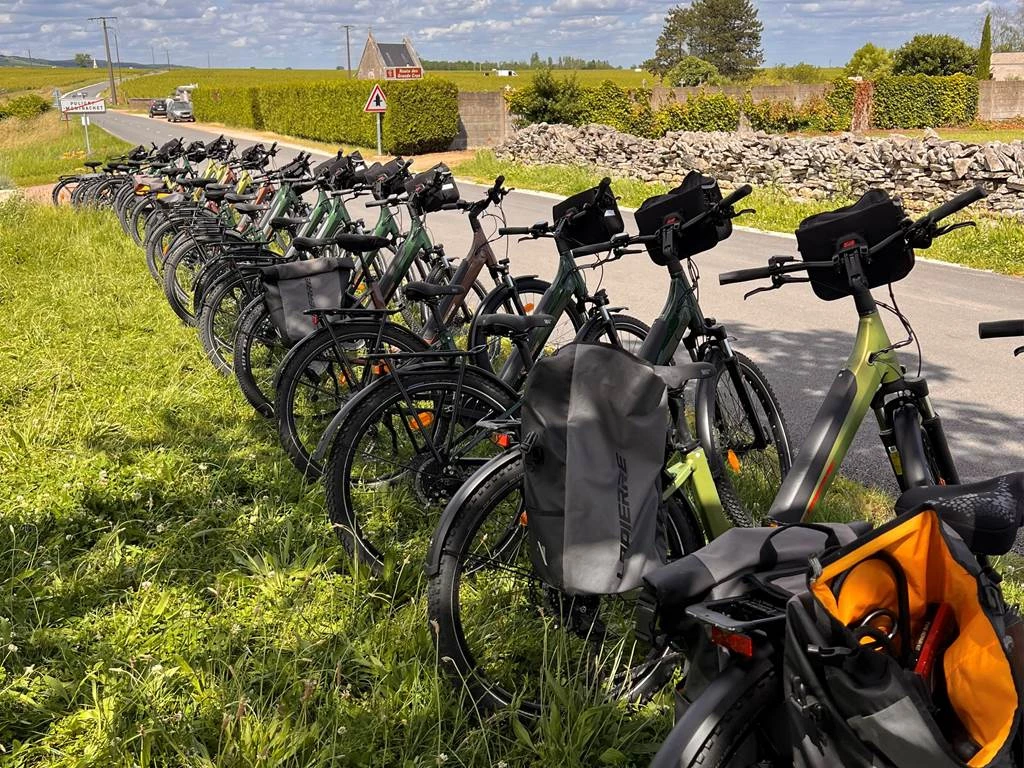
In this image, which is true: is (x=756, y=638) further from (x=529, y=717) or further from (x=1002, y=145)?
(x=1002, y=145)

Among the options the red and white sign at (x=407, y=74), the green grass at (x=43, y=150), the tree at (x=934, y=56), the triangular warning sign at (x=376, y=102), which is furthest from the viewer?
the tree at (x=934, y=56)

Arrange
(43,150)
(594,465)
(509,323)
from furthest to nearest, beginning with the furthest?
(43,150) → (509,323) → (594,465)

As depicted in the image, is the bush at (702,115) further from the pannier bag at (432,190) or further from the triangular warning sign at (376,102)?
the pannier bag at (432,190)

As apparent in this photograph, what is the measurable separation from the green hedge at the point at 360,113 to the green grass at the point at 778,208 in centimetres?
686

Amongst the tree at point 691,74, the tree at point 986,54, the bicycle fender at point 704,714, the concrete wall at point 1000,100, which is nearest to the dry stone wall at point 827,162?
the bicycle fender at point 704,714

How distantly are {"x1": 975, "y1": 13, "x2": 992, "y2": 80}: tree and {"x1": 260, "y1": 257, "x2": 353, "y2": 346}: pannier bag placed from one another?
40.9 metres

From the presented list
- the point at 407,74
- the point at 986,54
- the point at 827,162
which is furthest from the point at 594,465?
the point at 986,54

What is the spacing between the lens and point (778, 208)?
486 inches

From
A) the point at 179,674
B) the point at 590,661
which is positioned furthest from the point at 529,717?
the point at 179,674

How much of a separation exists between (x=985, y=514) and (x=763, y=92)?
3705 centimetres

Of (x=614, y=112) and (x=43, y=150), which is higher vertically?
(x=614, y=112)

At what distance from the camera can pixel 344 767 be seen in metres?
2.13

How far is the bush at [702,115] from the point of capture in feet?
88.9

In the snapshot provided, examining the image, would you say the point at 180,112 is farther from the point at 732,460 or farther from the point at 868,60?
the point at 732,460
